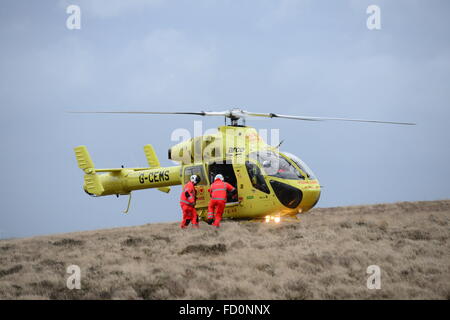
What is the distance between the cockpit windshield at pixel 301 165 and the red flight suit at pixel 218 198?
203cm

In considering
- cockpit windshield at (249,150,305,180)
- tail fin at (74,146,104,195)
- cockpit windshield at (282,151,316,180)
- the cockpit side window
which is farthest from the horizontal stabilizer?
cockpit windshield at (282,151,316,180)

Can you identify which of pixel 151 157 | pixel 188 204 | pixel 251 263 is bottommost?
pixel 251 263

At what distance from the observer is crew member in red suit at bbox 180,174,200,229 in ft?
46.7

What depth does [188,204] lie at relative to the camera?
14328 mm

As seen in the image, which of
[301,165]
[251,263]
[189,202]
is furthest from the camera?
[189,202]

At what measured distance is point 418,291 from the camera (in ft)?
22.4

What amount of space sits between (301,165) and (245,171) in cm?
172

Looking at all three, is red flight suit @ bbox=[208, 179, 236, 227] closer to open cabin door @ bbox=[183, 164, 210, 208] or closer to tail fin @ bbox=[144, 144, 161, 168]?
open cabin door @ bbox=[183, 164, 210, 208]

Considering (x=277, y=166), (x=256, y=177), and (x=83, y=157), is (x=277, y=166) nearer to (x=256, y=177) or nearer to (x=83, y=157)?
(x=256, y=177)

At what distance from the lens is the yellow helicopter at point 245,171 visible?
13086 mm

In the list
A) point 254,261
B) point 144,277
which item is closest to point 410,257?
point 254,261

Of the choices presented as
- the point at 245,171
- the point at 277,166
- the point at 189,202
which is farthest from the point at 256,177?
the point at 189,202

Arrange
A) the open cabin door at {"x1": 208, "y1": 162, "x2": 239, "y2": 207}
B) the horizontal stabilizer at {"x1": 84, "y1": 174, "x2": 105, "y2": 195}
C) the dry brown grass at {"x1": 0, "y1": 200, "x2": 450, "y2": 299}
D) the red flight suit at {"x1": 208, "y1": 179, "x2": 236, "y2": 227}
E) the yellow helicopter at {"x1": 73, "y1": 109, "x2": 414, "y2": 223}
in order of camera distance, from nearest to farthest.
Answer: the dry brown grass at {"x1": 0, "y1": 200, "x2": 450, "y2": 299} < the yellow helicopter at {"x1": 73, "y1": 109, "x2": 414, "y2": 223} < the red flight suit at {"x1": 208, "y1": 179, "x2": 236, "y2": 227} < the open cabin door at {"x1": 208, "y1": 162, "x2": 239, "y2": 207} < the horizontal stabilizer at {"x1": 84, "y1": 174, "x2": 105, "y2": 195}

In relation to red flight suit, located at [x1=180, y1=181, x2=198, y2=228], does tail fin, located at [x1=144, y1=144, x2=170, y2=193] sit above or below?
above
